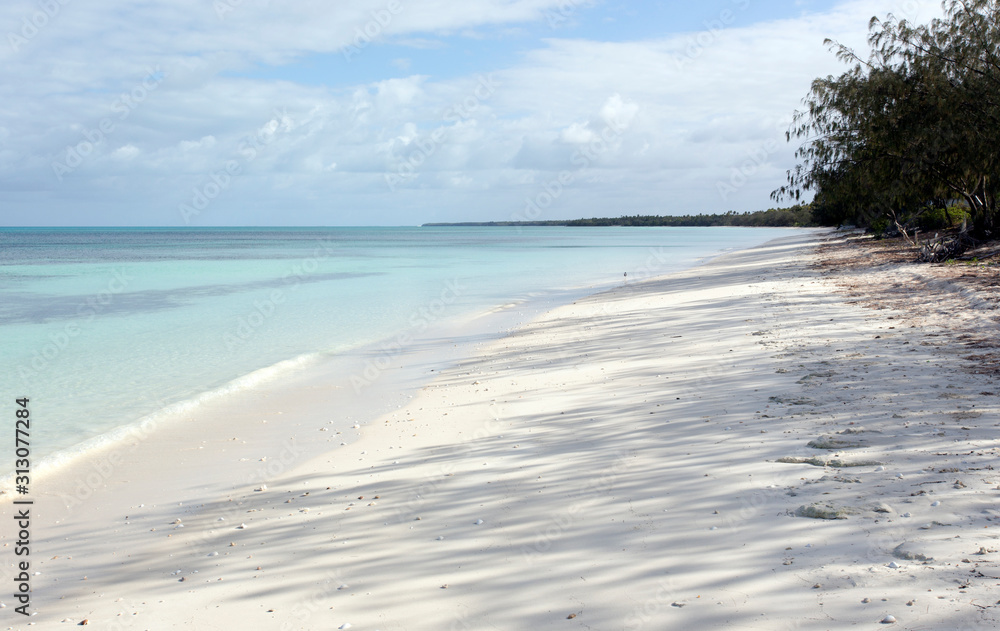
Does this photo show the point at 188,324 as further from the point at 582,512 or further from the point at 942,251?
the point at 942,251

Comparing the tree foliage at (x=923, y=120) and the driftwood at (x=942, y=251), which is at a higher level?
→ the tree foliage at (x=923, y=120)


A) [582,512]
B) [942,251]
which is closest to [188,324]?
[582,512]

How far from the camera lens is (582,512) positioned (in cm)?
461

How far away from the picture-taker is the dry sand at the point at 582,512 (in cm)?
346

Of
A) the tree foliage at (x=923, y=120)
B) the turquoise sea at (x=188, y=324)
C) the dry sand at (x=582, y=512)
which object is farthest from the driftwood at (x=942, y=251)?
the dry sand at (x=582, y=512)

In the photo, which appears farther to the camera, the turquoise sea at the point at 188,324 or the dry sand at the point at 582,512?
the turquoise sea at the point at 188,324

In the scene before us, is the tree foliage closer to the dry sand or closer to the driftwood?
the driftwood

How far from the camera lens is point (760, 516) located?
4.21 m

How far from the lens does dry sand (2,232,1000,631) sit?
346 cm

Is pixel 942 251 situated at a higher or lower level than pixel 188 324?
higher

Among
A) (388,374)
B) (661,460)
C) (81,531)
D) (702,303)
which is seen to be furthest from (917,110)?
(81,531)

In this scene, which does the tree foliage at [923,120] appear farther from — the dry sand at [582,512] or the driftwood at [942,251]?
the dry sand at [582,512]

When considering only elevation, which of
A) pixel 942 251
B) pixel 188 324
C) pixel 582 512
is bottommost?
pixel 582 512

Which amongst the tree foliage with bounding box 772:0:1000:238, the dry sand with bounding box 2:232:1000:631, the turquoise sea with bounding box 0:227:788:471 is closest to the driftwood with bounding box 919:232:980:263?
the tree foliage with bounding box 772:0:1000:238
